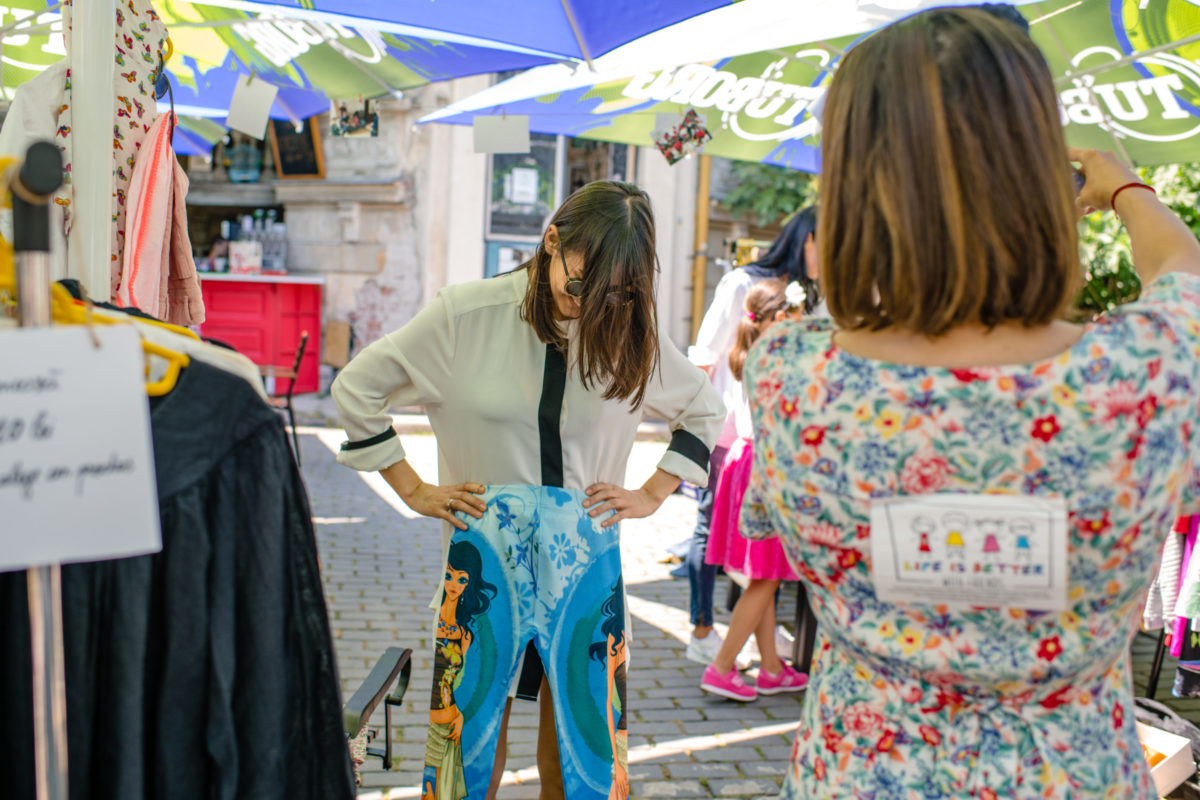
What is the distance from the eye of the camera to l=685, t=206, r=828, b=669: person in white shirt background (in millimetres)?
4120

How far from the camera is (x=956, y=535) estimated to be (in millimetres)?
1095

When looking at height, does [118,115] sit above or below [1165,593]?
above

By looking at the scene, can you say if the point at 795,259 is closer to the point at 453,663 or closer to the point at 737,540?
the point at 737,540

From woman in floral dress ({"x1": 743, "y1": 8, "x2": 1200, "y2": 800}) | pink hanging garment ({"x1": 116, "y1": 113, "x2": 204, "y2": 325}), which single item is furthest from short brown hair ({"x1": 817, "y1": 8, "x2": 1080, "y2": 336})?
pink hanging garment ({"x1": 116, "y1": 113, "x2": 204, "y2": 325})

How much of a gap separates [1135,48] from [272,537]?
4138mm

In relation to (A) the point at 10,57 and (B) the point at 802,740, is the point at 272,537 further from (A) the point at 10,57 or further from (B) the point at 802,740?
(A) the point at 10,57

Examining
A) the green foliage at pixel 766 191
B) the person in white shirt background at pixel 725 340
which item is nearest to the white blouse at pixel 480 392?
the person in white shirt background at pixel 725 340

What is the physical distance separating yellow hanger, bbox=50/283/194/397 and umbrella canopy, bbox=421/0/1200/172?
305cm

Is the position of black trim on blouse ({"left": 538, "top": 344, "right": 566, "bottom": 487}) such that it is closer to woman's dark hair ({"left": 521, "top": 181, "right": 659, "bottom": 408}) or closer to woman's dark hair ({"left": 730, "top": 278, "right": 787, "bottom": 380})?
woman's dark hair ({"left": 521, "top": 181, "right": 659, "bottom": 408})

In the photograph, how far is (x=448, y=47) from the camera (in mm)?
4723

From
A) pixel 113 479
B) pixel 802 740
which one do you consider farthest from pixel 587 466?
pixel 113 479

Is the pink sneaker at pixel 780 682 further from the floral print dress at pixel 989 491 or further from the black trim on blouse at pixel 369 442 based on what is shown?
the floral print dress at pixel 989 491

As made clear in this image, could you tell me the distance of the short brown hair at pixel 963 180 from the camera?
3.57 ft

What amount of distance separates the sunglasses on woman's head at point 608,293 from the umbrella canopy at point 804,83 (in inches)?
76.9
